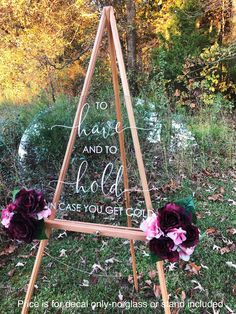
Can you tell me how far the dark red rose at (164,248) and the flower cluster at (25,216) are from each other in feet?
1.65

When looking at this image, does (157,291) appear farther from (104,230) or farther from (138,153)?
(138,153)

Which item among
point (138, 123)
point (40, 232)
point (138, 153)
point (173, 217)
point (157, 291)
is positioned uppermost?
point (138, 153)

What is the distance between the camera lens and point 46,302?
203cm

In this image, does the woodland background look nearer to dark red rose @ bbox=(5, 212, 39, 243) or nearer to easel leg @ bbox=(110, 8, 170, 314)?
easel leg @ bbox=(110, 8, 170, 314)

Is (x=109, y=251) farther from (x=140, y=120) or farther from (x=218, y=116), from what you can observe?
(x=218, y=116)

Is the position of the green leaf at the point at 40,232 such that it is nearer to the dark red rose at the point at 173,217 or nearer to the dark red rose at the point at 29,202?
the dark red rose at the point at 29,202

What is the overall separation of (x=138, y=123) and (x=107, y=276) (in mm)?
1601

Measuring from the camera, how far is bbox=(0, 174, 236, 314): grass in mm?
2014

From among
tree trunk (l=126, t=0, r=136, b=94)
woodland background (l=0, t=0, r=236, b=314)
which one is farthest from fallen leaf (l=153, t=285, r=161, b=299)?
tree trunk (l=126, t=0, r=136, b=94)

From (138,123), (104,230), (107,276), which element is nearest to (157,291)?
(107,276)

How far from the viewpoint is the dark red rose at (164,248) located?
115 cm

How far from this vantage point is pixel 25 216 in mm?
1318

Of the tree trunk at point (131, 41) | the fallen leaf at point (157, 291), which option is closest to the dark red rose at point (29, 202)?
the fallen leaf at point (157, 291)

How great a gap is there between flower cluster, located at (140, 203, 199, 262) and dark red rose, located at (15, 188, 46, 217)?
0.50 metres
